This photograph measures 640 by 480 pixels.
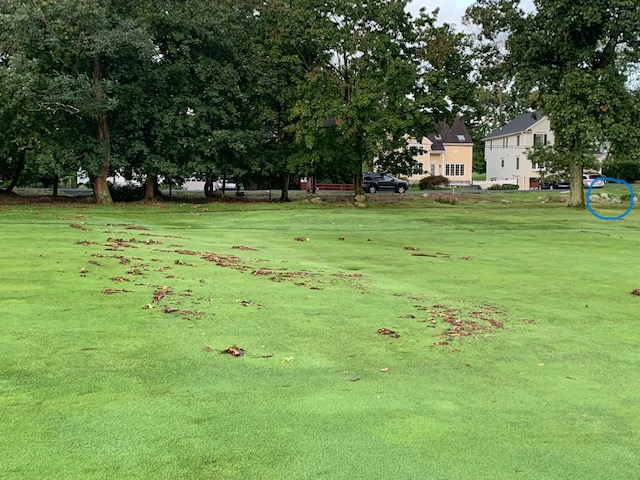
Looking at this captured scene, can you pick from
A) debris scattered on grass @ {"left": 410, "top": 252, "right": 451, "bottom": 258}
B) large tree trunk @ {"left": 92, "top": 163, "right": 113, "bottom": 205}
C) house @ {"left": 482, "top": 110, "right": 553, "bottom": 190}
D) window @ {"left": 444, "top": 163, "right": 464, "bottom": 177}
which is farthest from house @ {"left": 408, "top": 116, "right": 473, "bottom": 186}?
debris scattered on grass @ {"left": 410, "top": 252, "right": 451, "bottom": 258}

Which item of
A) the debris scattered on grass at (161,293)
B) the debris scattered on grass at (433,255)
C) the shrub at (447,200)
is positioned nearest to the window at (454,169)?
the shrub at (447,200)

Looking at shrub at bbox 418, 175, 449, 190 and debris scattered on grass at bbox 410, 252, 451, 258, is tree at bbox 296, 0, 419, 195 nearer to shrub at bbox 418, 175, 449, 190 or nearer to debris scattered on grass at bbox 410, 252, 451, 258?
debris scattered on grass at bbox 410, 252, 451, 258

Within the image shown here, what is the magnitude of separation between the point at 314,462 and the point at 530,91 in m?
35.4

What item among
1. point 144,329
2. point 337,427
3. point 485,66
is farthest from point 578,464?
point 485,66

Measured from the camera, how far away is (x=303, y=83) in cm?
3428

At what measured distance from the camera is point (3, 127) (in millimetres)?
29922

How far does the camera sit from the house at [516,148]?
72938mm

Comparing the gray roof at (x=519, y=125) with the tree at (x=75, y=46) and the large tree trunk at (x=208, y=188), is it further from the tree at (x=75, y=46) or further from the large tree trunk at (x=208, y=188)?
the tree at (x=75, y=46)

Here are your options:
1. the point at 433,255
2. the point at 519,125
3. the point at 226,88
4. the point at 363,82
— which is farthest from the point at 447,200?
the point at 519,125

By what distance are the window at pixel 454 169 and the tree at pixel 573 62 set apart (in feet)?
131

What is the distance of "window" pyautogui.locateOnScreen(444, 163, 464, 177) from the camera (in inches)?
3041

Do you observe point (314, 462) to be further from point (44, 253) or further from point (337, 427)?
point (44, 253)

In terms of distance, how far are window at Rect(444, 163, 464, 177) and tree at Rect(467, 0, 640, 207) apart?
131 ft

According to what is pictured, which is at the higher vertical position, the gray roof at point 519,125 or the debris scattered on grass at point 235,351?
the gray roof at point 519,125
